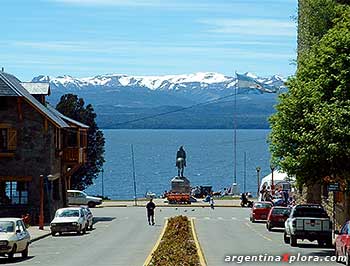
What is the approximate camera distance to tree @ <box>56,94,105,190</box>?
90875 millimetres

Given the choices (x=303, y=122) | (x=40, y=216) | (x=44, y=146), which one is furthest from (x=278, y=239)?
(x=44, y=146)

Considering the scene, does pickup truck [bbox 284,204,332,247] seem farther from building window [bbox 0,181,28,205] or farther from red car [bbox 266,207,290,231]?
Answer: building window [bbox 0,181,28,205]

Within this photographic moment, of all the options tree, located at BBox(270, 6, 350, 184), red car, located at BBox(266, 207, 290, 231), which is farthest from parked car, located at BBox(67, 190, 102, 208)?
tree, located at BBox(270, 6, 350, 184)

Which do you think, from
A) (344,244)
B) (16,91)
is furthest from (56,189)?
(344,244)

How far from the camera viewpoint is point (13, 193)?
56625mm

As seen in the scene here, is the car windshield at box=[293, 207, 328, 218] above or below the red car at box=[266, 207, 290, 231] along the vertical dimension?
above

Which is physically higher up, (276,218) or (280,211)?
(280,211)

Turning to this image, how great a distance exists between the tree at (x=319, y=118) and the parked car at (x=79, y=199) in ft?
135

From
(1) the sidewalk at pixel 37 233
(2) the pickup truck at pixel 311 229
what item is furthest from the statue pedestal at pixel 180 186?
(2) the pickup truck at pixel 311 229

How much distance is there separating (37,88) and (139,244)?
26.8m

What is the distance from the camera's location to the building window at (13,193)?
184ft

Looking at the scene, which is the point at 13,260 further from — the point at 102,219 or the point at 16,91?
the point at 102,219

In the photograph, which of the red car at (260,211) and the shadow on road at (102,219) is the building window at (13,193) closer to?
the shadow on road at (102,219)

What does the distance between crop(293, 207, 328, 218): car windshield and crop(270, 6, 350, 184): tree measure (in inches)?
148
